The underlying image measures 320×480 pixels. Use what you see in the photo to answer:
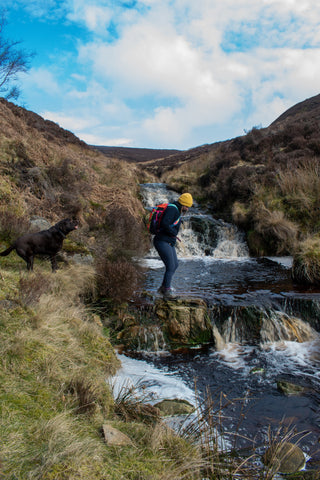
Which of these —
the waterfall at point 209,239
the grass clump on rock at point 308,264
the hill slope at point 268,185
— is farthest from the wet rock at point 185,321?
the waterfall at point 209,239

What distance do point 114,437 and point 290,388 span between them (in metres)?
2.71

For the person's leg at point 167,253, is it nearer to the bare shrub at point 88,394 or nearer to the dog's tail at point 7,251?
the dog's tail at point 7,251

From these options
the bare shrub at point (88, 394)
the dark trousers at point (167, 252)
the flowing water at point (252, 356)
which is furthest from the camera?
the dark trousers at point (167, 252)

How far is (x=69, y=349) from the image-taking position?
318 centimetres

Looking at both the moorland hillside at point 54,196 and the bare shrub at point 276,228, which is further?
the bare shrub at point 276,228

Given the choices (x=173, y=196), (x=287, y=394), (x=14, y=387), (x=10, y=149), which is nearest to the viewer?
(x=14, y=387)

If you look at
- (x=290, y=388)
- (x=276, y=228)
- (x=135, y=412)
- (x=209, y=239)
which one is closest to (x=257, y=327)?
(x=290, y=388)

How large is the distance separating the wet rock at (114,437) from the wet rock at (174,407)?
1110 millimetres

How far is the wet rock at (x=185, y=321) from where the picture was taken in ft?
16.6

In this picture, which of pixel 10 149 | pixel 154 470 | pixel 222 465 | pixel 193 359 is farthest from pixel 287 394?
pixel 10 149

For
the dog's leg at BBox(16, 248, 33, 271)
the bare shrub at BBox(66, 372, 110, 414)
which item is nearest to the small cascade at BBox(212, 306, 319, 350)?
the bare shrub at BBox(66, 372, 110, 414)

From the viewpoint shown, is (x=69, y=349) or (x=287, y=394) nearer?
(x=69, y=349)

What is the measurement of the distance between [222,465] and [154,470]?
0.46 metres

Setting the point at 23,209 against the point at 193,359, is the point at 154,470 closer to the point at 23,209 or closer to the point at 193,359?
the point at 193,359
